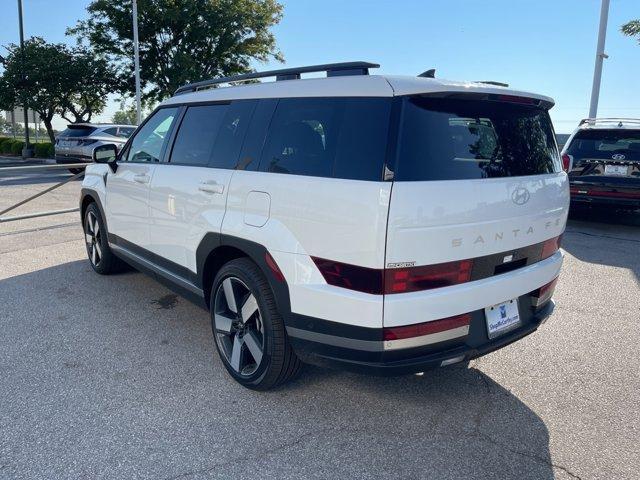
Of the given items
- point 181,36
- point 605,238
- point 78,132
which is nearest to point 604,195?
point 605,238

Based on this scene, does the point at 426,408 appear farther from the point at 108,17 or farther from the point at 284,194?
the point at 108,17

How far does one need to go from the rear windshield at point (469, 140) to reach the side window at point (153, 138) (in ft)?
8.05

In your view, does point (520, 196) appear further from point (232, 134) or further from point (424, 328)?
point (232, 134)

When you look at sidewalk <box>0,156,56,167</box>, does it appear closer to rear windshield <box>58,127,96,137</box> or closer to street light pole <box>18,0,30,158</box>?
street light pole <box>18,0,30,158</box>

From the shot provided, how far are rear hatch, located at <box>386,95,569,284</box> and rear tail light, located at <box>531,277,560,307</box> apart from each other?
8.7 inches

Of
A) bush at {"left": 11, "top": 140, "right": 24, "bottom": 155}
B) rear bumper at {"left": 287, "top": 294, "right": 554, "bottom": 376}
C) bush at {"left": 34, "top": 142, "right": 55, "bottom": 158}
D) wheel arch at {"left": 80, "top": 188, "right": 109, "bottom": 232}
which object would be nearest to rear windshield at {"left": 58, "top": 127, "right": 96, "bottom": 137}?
bush at {"left": 34, "top": 142, "right": 55, "bottom": 158}

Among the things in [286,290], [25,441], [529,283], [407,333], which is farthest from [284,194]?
[25,441]

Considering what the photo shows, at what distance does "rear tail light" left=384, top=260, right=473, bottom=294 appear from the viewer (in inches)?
94.0

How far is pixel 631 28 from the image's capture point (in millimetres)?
14852

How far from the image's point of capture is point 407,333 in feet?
8.12

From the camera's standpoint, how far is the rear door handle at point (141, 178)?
13.8 feet

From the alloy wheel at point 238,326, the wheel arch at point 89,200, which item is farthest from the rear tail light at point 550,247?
the wheel arch at point 89,200

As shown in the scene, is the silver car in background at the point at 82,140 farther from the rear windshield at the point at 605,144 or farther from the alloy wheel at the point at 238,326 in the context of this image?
the alloy wheel at the point at 238,326

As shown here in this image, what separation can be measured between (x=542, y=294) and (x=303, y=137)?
5.87 ft
